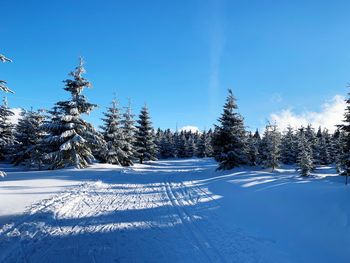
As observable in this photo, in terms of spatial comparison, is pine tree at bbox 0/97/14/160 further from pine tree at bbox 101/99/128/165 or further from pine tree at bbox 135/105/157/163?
pine tree at bbox 135/105/157/163

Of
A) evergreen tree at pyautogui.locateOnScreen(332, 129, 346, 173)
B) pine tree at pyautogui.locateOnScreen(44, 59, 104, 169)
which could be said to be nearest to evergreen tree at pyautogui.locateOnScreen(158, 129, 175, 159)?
evergreen tree at pyautogui.locateOnScreen(332, 129, 346, 173)

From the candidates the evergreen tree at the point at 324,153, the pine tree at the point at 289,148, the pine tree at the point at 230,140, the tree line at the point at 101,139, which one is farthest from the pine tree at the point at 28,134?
the evergreen tree at the point at 324,153

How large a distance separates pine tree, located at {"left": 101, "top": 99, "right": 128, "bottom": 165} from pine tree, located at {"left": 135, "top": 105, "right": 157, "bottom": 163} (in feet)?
24.7

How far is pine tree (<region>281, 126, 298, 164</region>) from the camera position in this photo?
5564 cm

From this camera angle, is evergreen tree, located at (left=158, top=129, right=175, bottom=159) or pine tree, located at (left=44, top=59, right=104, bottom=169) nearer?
pine tree, located at (left=44, top=59, right=104, bottom=169)

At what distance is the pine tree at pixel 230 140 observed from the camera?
27.0 m

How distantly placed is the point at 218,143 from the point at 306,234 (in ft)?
67.1

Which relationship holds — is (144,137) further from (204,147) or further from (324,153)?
(324,153)

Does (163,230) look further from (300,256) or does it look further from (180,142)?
(180,142)

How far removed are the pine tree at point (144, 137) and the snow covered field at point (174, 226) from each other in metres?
30.6

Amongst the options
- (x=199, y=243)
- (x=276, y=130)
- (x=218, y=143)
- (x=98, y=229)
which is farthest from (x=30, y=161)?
(x=276, y=130)

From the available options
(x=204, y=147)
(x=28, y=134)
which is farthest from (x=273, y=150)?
(x=204, y=147)

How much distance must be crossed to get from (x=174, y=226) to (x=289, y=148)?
5524 cm

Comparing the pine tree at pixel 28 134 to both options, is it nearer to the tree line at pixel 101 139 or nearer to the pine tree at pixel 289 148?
the tree line at pixel 101 139
